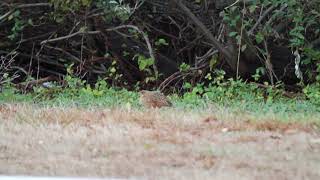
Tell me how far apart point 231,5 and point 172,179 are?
6.27 metres

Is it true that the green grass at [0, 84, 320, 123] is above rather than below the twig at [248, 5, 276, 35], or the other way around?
below

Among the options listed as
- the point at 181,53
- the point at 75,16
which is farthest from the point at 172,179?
the point at 181,53

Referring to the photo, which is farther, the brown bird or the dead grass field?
the brown bird

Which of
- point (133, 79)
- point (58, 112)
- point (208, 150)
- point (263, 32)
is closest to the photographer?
point (208, 150)

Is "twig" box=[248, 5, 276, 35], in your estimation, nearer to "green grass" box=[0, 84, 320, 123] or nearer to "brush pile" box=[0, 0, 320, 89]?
"brush pile" box=[0, 0, 320, 89]

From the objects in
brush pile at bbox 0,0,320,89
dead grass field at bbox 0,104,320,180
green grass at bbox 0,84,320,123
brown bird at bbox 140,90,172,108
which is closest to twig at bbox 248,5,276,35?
brush pile at bbox 0,0,320,89

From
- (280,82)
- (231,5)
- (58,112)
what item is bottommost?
(280,82)

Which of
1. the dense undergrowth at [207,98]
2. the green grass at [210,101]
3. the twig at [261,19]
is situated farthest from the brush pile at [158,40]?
the green grass at [210,101]

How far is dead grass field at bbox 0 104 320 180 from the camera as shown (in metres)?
4.73

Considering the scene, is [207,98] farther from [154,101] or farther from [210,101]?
[154,101]

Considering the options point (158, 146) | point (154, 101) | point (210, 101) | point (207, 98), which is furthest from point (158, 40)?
point (158, 146)

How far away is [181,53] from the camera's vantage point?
13703 mm

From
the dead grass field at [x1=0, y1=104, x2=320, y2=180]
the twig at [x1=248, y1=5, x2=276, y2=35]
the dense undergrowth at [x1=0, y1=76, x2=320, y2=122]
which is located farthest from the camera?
the twig at [x1=248, y1=5, x2=276, y2=35]

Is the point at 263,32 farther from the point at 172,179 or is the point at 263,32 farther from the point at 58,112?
the point at 172,179
